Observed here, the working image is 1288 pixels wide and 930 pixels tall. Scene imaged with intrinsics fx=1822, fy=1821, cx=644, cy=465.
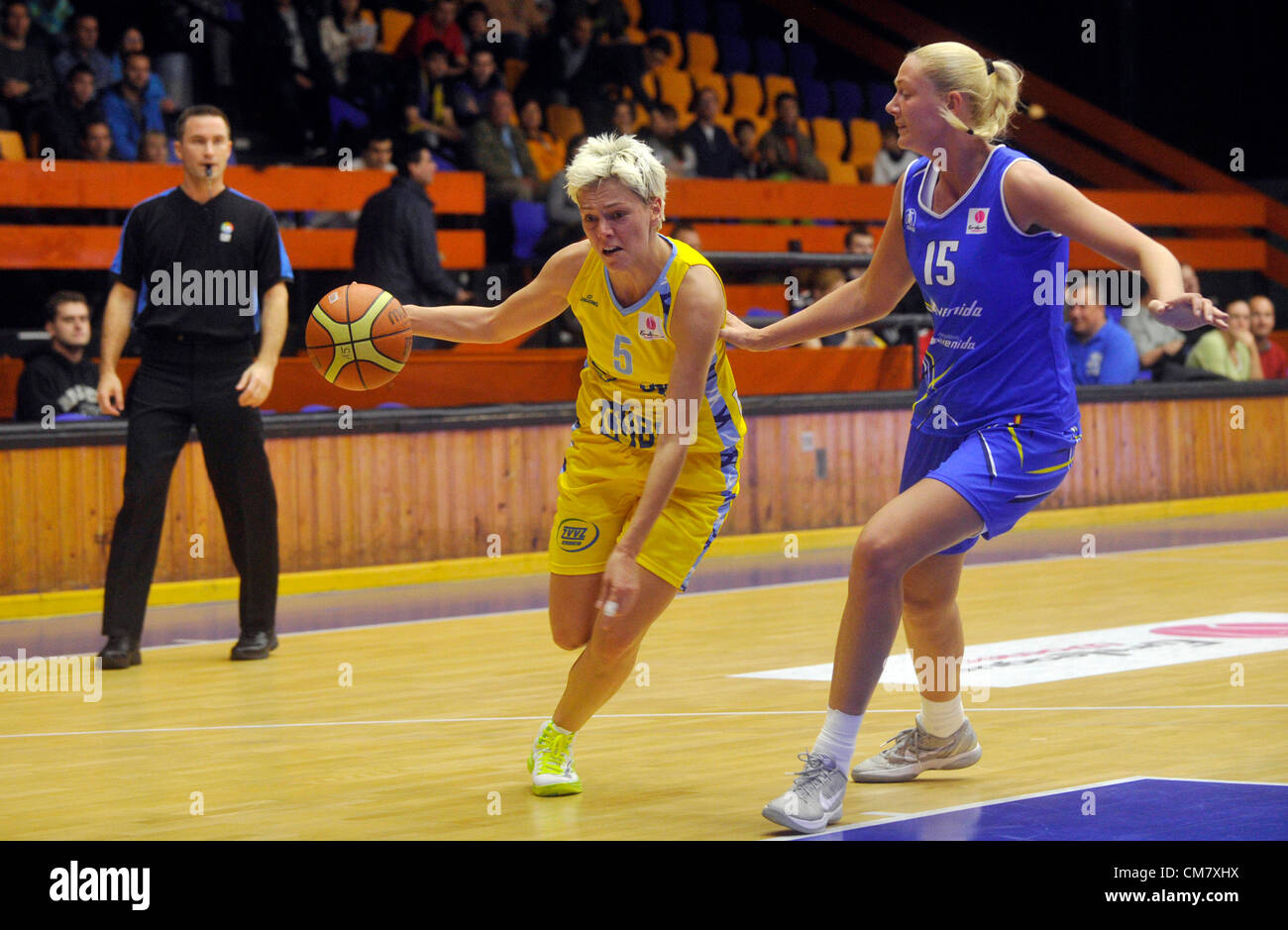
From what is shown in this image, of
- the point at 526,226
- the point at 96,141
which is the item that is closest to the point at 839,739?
the point at 96,141

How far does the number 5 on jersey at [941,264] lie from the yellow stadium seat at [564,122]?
10893mm

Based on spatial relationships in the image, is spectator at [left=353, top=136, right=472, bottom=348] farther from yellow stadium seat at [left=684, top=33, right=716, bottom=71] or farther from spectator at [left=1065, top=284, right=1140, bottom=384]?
yellow stadium seat at [left=684, top=33, right=716, bottom=71]

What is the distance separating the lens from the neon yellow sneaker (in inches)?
195

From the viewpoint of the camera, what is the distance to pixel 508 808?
4805 mm

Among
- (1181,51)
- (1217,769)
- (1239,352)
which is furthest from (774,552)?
(1181,51)

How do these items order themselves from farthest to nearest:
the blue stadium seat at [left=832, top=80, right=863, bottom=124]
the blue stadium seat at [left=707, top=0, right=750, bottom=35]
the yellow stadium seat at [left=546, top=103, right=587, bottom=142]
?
the blue stadium seat at [left=707, top=0, right=750, bottom=35], the blue stadium seat at [left=832, top=80, right=863, bottom=124], the yellow stadium seat at [left=546, top=103, right=587, bottom=142]

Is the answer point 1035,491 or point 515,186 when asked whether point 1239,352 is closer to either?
point 515,186

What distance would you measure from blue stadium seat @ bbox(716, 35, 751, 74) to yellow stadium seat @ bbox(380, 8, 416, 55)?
4.57 metres

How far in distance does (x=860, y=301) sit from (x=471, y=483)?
5961 mm

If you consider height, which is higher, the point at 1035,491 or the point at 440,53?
the point at 440,53

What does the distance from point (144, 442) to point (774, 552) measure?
520 cm

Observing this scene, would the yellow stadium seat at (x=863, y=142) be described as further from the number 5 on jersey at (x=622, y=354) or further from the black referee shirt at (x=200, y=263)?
the number 5 on jersey at (x=622, y=354)

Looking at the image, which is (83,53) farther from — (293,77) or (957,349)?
(957,349)

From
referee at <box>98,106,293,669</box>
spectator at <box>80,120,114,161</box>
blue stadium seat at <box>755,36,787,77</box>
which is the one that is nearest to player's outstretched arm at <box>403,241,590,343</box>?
referee at <box>98,106,293,669</box>
